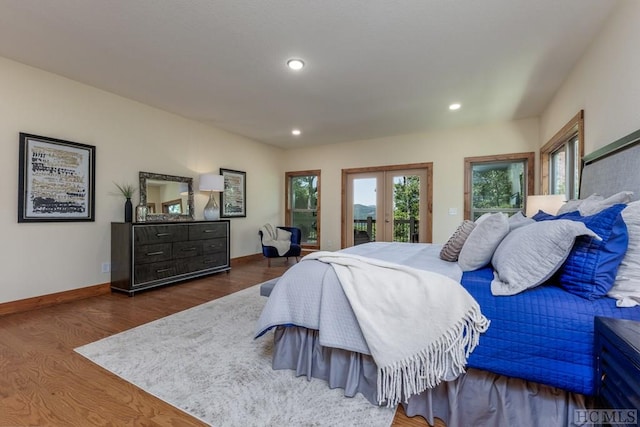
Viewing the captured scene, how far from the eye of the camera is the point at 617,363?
936mm

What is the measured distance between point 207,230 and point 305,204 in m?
2.72

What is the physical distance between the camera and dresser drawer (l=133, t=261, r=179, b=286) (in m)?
3.48

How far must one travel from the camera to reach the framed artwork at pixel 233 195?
5.24 meters

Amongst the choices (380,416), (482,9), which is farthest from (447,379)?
(482,9)

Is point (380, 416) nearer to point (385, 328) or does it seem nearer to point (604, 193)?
point (385, 328)

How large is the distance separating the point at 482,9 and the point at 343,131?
3.29 meters

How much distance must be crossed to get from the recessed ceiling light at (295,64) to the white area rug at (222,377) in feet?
8.33

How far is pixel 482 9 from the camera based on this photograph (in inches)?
82.1

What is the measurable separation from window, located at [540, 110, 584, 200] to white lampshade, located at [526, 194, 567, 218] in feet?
0.54

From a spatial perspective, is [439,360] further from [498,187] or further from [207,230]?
[498,187]

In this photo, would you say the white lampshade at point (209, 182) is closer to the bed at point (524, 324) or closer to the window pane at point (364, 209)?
the window pane at point (364, 209)

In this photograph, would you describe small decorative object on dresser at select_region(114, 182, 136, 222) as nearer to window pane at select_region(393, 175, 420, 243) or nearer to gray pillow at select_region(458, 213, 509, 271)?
gray pillow at select_region(458, 213, 509, 271)

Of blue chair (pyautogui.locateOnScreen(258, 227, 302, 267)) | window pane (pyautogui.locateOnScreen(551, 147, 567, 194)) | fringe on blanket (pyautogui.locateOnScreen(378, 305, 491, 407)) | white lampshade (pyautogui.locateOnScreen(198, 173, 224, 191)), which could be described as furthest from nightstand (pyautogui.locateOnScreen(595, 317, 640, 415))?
white lampshade (pyautogui.locateOnScreen(198, 173, 224, 191))

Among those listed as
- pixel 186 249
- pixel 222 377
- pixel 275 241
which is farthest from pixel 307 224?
pixel 222 377
